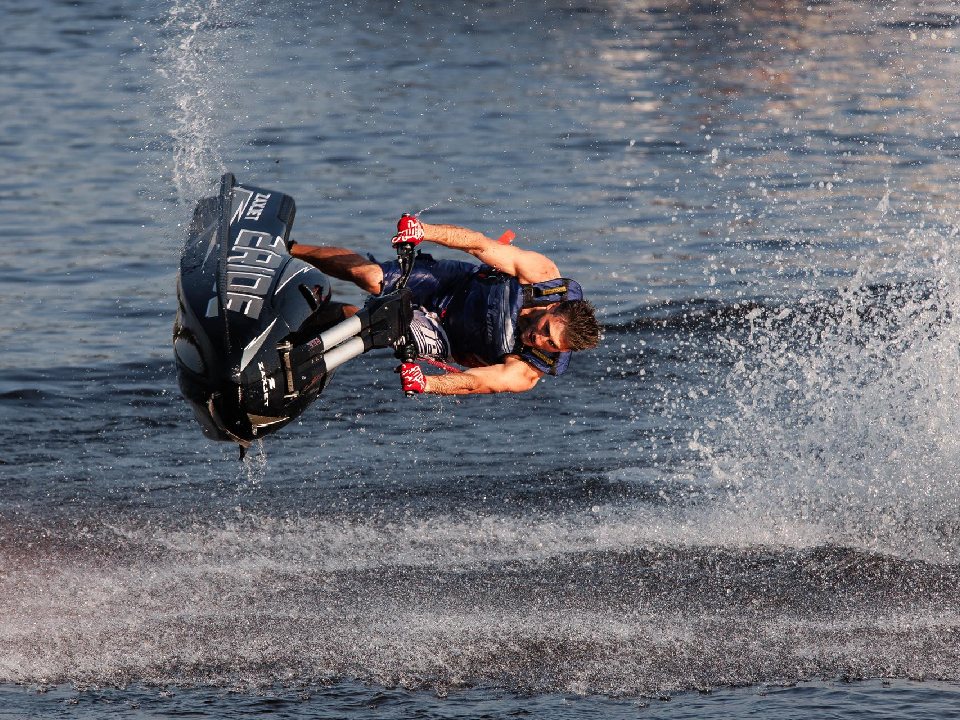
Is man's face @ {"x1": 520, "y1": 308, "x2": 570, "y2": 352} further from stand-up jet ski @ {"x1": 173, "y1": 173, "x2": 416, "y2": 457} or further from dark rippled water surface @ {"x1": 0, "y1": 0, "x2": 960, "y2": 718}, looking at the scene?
dark rippled water surface @ {"x1": 0, "y1": 0, "x2": 960, "y2": 718}

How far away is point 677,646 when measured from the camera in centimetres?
667

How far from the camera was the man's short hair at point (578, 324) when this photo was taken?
7.11 metres

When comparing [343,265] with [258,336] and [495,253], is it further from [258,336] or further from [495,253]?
[258,336]

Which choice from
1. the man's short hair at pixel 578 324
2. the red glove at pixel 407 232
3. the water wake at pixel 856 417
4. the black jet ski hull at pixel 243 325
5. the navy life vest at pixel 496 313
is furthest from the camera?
the water wake at pixel 856 417

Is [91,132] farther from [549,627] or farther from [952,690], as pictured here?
→ [952,690]

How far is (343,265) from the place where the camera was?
7.40 metres

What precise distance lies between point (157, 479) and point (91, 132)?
429 inches

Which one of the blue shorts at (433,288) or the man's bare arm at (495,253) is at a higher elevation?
the man's bare arm at (495,253)

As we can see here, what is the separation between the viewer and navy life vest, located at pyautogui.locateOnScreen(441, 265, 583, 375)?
734 centimetres

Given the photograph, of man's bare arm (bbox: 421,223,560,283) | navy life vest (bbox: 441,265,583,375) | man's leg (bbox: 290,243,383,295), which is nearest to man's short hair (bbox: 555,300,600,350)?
navy life vest (bbox: 441,265,583,375)

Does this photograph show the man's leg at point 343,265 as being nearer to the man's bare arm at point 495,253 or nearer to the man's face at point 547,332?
the man's bare arm at point 495,253

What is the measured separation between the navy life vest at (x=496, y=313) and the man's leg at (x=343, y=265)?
0.45 metres

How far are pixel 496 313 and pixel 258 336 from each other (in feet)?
4.89

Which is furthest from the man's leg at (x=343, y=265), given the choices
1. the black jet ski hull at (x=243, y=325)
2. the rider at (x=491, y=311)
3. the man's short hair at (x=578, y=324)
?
the man's short hair at (x=578, y=324)
